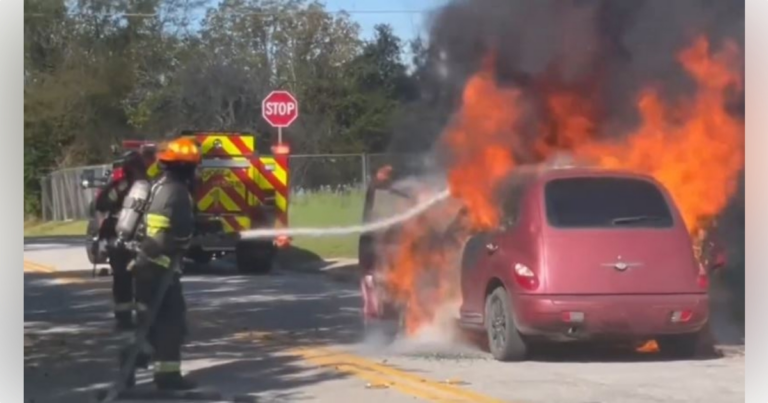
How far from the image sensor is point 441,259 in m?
8.57

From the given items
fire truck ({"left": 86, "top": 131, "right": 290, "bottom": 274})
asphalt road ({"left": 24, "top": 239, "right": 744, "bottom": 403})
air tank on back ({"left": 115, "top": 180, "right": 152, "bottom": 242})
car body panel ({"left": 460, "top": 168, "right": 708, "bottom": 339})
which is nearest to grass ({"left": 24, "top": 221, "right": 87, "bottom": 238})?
asphalt road ({"left": 24, "top": 239, "right": 744, "bottom": 403})

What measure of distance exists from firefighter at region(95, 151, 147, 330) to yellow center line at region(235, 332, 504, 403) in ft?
2.28

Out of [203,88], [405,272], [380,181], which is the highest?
[203,88]

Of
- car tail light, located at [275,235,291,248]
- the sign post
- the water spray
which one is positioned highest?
the sign post

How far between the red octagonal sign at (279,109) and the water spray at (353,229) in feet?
2.01

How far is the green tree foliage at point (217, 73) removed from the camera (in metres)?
8.33

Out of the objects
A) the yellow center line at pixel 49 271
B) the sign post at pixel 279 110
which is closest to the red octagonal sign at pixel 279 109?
the sign post at pixel 279 110

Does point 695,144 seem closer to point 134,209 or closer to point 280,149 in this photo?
point 280,149

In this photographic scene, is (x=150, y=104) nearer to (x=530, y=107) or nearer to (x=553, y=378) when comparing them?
(x=530, y=107)

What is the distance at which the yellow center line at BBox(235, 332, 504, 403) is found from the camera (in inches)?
326

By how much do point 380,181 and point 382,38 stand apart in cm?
82

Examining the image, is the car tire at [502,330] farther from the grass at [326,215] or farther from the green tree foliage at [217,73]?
the green tree foliage at [217,73]

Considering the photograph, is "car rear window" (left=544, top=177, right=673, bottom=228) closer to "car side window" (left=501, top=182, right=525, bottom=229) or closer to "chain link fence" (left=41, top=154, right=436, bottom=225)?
"car side window" (left=501, top=182, right=525, bottom=229)

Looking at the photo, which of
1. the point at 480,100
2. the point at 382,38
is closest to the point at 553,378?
the point at 480,100
